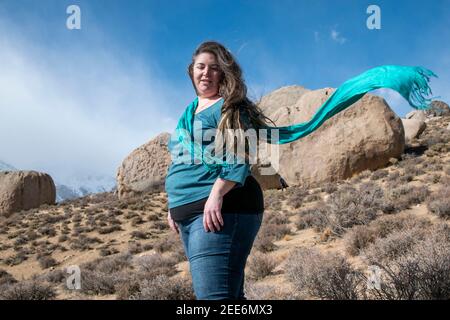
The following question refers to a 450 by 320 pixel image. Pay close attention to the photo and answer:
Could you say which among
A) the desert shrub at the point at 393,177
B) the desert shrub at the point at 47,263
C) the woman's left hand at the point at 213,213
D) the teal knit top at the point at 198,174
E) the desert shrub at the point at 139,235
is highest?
the desert shrub at the point at 393,177

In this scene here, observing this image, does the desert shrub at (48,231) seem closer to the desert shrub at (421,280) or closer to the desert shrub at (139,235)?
the desert shrub at (139,235)

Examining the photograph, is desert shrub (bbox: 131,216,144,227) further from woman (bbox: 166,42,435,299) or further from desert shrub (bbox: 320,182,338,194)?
woman (bbox: 166,42,435,299)

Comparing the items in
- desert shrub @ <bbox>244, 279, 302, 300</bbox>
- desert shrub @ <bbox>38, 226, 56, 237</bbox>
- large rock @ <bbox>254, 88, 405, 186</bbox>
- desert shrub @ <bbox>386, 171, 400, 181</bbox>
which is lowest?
desert shrub @ <bbox>244, 279, 302, 300</bbox>

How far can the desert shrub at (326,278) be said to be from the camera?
3.60 m

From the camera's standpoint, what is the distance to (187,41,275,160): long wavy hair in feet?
5.87

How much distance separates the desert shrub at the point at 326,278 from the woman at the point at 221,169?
202cm

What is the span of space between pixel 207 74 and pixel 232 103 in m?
0.32

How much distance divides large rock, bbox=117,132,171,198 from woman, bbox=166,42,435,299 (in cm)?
2065

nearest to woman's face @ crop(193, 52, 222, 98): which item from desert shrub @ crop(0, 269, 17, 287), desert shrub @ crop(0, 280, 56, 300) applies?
desert shrub @ crop(0, 280, 56, 300)

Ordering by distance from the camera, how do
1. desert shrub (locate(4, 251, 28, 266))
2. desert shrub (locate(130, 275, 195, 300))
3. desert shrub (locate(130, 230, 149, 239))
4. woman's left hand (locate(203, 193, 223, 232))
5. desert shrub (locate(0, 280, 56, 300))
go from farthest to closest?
desert shrub (locate(130, 230, 149, 239)), desert shrub (locate(4, 251, 28, 266)), desert shrub (locate(0, 280, 56, 300)), desert shrub (locate(130, 275, 195, 300)), woman's left hand (locate(203, 193, 223, 232))

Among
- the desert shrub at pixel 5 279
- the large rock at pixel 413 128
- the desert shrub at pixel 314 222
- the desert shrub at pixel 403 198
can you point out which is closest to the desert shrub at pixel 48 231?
the desert shrub at pixel 5 279
